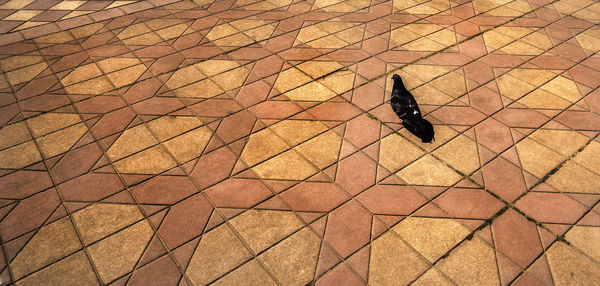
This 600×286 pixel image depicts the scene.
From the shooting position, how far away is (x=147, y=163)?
12.1 ft

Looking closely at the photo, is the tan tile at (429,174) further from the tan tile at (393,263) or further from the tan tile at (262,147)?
the tan tile at (262,147)

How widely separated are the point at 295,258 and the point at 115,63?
3799mm

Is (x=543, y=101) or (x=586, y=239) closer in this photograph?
(x=586, y=239)

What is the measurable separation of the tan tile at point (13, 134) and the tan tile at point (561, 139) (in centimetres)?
514

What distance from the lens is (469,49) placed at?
5328 millimetres

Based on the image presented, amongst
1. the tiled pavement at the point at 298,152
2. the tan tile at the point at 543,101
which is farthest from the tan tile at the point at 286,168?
the tan tile at the point at 543,101

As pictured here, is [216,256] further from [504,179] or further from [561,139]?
[561,139]

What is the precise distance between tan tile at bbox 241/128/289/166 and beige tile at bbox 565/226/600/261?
2.47m

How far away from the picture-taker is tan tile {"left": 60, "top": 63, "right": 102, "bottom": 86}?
483 cm

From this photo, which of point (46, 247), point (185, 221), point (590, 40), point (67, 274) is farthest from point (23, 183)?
point (590, 40)

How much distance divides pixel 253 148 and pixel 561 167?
2.87m

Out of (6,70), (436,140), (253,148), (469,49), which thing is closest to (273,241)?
(253,148)

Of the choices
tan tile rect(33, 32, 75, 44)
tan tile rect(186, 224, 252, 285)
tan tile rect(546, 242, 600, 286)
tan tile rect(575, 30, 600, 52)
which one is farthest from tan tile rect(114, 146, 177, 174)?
tan tile rect(575, 30, 600, 52)

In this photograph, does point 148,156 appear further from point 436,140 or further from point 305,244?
point 436,140
